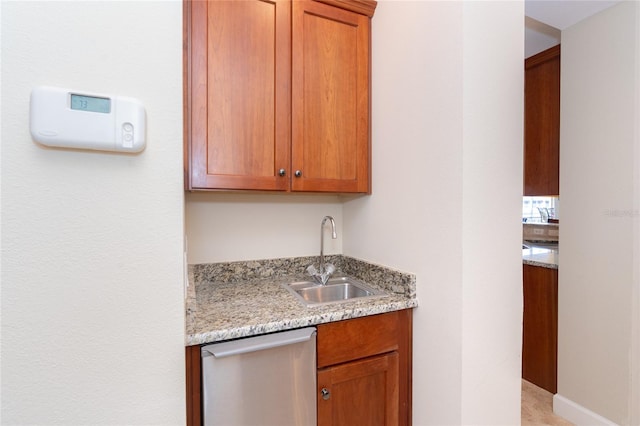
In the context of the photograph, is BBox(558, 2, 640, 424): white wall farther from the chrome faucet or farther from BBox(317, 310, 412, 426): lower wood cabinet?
the chrome faucet

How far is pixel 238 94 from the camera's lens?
1.29 meters

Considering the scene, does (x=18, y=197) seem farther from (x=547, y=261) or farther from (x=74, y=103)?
(x=547, y=261)

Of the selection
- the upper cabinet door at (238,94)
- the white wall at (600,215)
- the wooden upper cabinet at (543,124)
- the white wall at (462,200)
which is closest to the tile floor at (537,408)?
the white wall at (600,215)

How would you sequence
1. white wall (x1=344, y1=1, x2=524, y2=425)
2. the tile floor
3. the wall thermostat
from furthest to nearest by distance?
the tile floor → white wall (x1=344, y1=1, x2=524, y2=425) → the wall thermostat

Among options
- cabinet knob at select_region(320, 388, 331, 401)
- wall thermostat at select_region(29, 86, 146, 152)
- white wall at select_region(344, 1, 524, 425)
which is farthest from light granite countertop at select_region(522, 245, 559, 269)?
wall thermostat at select_region(29, 86, 146, 152)

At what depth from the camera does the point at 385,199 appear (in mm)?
1463

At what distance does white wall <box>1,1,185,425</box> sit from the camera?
66 centimetres

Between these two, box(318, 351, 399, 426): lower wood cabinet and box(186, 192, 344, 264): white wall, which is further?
box(186, 192, 344, 264): white wall

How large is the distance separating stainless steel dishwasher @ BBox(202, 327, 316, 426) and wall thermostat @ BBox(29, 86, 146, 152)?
27.2 inches

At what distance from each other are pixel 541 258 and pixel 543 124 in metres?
1.06

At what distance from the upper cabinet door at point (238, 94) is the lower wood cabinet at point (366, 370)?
0.73 metres

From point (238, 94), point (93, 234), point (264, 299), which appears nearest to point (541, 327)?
point (264, 299)

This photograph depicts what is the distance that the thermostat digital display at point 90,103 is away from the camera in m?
0.68

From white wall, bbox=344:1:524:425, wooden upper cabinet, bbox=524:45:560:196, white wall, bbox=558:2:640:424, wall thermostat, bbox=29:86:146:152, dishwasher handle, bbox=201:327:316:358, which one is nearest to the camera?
wall thermostat, bbox=29:86:146:152
